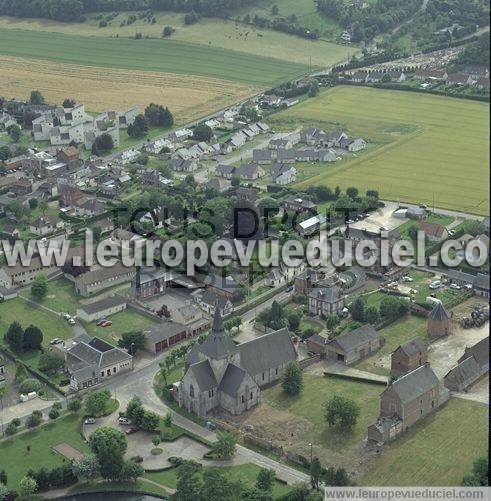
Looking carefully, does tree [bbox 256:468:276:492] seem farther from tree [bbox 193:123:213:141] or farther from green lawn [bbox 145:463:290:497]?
tree [bbox 193:123:213:141]

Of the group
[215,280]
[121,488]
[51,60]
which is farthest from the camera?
[51,60]

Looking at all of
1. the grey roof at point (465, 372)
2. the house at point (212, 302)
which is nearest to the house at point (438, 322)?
the grey roof at point (465, 372)

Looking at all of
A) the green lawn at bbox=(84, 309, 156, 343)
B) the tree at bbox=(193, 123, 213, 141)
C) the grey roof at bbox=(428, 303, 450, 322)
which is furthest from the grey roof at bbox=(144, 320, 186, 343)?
the tree at bbox=(193, 123, 213, 141)

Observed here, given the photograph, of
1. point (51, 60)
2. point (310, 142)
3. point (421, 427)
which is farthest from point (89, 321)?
point (51, 60)

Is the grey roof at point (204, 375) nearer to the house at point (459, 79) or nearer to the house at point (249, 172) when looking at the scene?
the house at point (249, 172)

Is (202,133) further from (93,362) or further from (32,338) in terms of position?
(93,362)

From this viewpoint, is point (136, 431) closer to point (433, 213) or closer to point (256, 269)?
point (256, 269)
